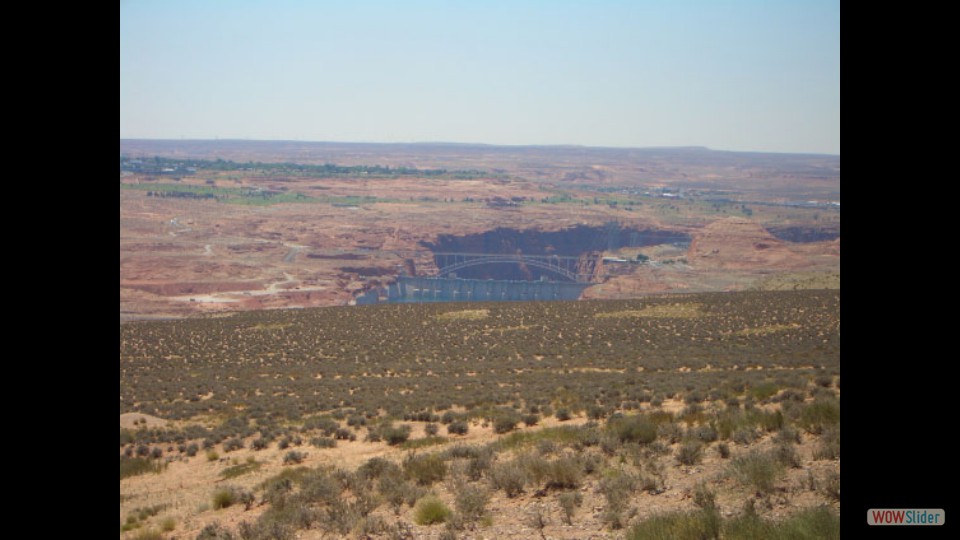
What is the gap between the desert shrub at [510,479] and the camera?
843cm

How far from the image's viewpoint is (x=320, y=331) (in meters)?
→ 37.9

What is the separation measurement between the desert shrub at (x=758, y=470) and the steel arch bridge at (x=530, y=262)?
9036 centimetres

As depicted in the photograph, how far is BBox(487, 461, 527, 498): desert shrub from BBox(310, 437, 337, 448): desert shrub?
6.74 m

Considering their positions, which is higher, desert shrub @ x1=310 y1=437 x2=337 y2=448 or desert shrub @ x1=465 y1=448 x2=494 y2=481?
desert shrub @ x1=465 y1=448 x2=494 y2=481

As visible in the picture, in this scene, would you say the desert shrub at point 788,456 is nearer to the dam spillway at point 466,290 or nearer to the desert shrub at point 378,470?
the desert shrub at point 378,470

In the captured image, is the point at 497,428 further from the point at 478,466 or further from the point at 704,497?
the point at 704,497

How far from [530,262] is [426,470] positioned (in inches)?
3786

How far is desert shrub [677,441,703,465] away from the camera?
29.1 feet

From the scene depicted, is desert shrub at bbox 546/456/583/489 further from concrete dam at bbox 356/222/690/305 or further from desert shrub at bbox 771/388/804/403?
concrete dam at bbox 356/222/690/305

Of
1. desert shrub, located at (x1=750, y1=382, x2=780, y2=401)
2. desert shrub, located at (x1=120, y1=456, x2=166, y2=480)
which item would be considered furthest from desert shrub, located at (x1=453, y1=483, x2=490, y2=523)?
desert shrub, located at (x1=120, y1=456, x2=166, y2=480)

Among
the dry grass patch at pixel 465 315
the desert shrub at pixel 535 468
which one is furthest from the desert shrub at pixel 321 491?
the dry grass patch at pixel 465 315
